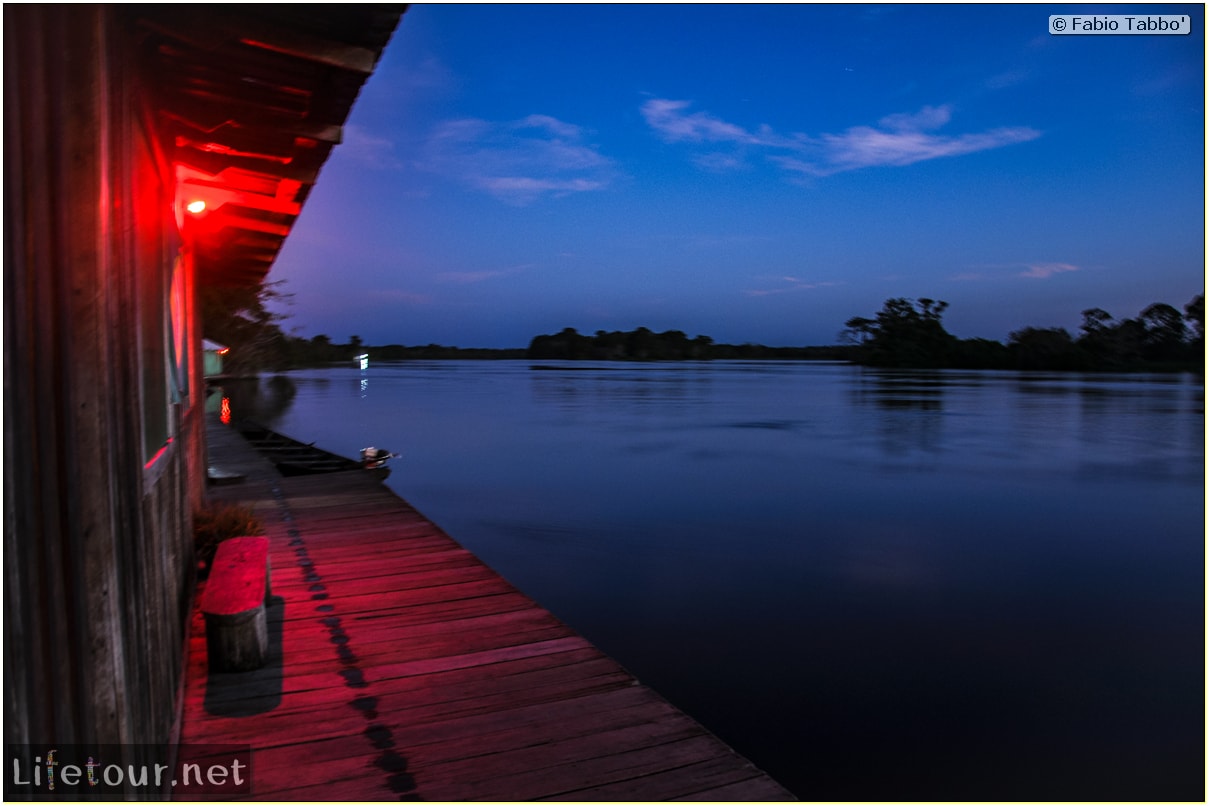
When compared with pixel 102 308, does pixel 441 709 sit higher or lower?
lower

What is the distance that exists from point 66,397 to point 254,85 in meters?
1.95

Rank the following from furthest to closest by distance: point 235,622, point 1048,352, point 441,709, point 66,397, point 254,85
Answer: point 1048,352
point 235,622
point 441,709
point 254,85
point 66,397

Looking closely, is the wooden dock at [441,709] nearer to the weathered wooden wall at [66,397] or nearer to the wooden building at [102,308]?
the wooden building at [102,308]

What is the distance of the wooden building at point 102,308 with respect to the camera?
1.70 meters

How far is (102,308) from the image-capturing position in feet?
6.27

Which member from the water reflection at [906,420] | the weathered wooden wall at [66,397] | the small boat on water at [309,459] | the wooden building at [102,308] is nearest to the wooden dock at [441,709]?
the wooden building at [102,308]

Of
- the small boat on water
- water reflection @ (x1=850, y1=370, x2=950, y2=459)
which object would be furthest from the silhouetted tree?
the small boat on water

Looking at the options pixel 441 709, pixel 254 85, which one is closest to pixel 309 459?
pixel 441 709

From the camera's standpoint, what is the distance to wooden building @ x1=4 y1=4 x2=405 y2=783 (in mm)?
1698

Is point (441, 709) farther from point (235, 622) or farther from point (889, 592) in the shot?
point (889, 592)

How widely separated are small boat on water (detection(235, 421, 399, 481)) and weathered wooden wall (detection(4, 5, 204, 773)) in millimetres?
10014

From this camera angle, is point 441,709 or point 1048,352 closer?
point 441,709

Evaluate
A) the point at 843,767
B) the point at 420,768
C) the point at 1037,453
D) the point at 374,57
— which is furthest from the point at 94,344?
the point at 1037,453

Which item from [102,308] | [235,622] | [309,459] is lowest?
[309,459]
